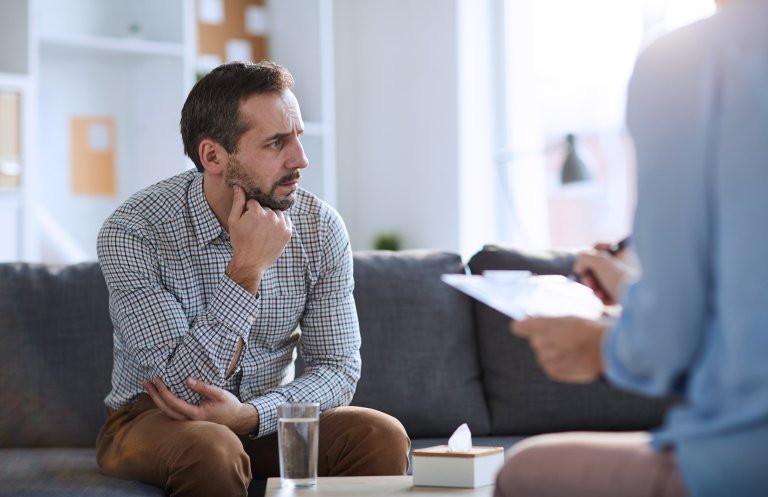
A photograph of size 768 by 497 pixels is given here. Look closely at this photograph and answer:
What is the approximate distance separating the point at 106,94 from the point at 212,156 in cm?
250

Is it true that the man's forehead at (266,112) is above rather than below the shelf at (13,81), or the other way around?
below

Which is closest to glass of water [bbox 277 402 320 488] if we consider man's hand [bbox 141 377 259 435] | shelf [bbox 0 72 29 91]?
man's hand [bbox 141 377 259 435]

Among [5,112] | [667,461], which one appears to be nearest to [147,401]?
[667,461]

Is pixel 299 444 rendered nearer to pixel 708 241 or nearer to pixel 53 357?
pixel 708 241

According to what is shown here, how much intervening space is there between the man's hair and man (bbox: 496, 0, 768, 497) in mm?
1290

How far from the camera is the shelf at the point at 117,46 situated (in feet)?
13.8

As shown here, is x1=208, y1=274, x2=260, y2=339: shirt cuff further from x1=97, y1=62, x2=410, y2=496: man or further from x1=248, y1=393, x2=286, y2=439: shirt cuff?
x1=248, y1=393, x2=286, y2=439: shirt cuff

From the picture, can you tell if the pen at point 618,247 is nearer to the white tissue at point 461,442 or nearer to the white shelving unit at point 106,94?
the white tissue at point 461,442

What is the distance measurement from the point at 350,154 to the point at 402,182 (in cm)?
39

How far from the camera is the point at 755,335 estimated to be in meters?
0.92

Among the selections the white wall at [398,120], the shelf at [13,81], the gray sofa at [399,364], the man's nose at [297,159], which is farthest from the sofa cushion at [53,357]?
the white wall at [398,120]

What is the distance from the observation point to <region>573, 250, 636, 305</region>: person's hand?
3.97 feet

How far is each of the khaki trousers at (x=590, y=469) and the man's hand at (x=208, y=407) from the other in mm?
932

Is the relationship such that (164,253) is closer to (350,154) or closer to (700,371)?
(700,371)
